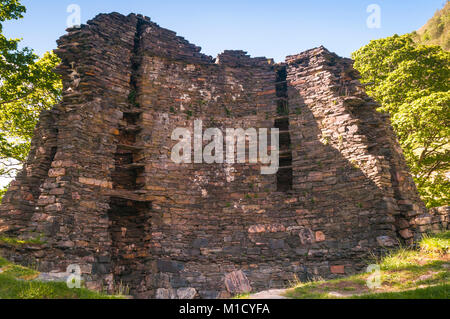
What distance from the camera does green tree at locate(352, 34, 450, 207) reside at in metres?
16.6

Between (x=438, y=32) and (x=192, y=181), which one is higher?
(x=438, y=32)

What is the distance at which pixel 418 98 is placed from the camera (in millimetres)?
17531

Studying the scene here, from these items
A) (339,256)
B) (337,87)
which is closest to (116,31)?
(337,87)

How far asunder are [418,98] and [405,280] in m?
12.4

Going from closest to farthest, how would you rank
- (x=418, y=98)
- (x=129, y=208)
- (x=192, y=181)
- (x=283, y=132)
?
1. (x=129, y=208)
2. (x=192, y=181)
3. (x=283, y=132)
4. (x=418, y=98)

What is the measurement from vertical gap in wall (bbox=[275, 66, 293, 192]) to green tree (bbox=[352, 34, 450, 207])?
20.4ft

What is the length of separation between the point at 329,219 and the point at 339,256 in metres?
1.18

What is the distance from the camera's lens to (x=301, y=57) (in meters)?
14.2
